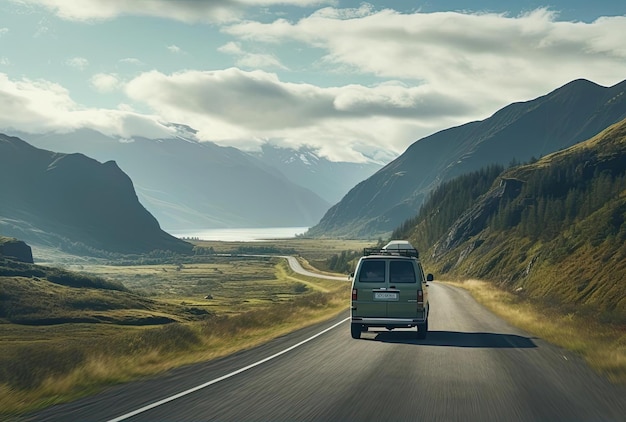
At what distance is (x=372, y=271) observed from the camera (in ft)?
63.5

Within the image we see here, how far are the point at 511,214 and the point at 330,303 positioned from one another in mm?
100105

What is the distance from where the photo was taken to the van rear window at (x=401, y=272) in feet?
62.8

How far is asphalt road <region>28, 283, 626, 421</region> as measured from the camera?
30.2ft

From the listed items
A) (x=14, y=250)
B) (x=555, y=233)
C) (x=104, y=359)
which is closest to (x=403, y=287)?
(x=104, y=359)

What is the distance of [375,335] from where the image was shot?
69.0 feet

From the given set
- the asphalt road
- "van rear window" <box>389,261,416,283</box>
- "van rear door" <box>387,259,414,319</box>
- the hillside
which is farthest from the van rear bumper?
the hillside

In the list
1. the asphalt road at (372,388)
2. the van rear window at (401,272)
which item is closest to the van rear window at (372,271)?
the van rear window at (401,272)

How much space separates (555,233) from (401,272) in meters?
95.1

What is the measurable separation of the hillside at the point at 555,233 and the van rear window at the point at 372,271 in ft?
156

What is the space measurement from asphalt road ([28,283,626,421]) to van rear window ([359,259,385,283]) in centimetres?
225

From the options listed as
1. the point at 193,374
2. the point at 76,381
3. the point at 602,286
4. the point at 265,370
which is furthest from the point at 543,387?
the point at 602,286

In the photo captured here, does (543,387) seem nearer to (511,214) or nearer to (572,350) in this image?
(572,350)

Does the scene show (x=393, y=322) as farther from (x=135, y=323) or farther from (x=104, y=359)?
(x=135, y=323)

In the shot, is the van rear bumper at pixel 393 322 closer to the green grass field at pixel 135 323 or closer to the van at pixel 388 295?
the van at pixel 388 295
